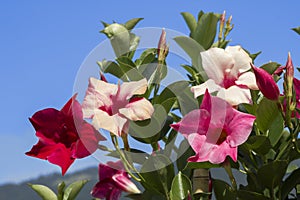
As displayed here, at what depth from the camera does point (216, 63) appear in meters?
0.92

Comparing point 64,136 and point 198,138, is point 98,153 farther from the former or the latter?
point 198,138

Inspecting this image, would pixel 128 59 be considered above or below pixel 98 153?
above

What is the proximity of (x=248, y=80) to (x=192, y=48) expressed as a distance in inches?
5.7

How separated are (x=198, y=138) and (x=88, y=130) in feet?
0.56

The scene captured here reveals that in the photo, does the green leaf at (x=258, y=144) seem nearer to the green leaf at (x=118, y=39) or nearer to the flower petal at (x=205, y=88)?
the flower petal at (x=205, y=88)

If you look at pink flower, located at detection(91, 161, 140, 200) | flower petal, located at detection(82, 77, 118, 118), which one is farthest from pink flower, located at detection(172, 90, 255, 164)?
pink flower, located at detection(91, 161, 140, 200)

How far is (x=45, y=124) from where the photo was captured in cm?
95

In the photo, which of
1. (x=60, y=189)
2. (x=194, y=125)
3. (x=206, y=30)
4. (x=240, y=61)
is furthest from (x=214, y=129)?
(x=60, y=189)

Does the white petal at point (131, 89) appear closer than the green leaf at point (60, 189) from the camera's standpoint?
Yes

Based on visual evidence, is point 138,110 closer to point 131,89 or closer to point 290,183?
point 131,89

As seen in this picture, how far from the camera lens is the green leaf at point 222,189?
3.01 feet

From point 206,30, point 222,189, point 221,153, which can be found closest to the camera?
point 221,153

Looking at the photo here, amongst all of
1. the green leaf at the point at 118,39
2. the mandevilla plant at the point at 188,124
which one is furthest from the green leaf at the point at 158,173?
the green leaf at the point at 118,39

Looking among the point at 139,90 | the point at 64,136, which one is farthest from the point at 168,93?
the point at 64,136
